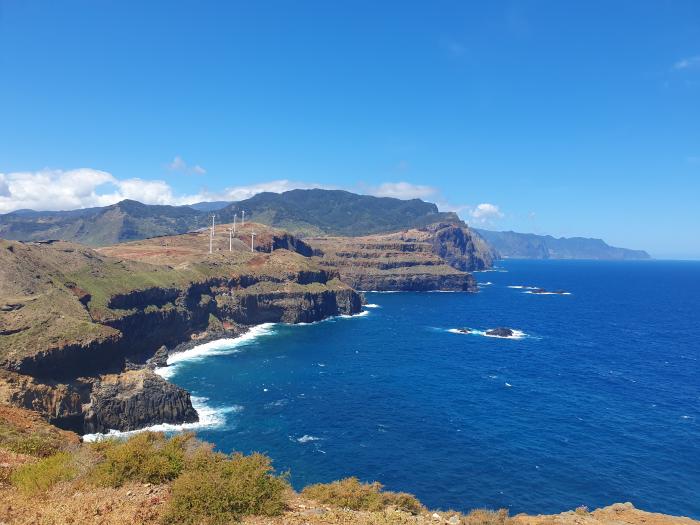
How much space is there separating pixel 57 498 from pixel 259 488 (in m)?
9.74

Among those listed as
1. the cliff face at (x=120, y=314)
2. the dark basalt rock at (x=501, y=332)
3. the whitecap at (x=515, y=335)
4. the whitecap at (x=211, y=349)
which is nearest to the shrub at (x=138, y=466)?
the cliff face at (x=120, y=314)

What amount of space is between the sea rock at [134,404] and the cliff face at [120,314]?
139mm

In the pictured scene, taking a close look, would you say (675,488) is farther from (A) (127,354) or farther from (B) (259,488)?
(A) (127,354)

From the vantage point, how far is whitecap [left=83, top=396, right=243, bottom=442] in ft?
203

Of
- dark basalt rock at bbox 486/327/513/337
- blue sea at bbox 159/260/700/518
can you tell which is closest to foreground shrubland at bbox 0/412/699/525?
blue sea at bbox 159/260/700/518

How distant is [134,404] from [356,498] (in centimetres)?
5185

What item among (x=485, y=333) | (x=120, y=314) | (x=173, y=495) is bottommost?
(x=485, y=333)

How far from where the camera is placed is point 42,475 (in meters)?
23.7

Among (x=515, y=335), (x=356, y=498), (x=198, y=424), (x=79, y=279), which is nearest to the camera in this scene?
(x=356, y=498)

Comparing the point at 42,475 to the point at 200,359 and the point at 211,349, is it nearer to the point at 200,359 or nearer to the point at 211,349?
the point at 200,359

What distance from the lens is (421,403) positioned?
7662cm

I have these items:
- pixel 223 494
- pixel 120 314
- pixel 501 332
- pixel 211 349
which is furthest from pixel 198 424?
pixel 501 332

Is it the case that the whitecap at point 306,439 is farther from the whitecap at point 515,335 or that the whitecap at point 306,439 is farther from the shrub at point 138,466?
the whitecap at point 515,335

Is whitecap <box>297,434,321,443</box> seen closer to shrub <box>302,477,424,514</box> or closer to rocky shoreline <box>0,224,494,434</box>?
rocky shoreline <box>0,224,494,434</box>
